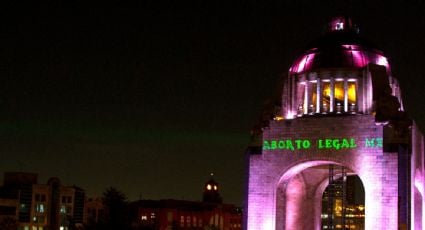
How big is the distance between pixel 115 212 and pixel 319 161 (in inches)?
512

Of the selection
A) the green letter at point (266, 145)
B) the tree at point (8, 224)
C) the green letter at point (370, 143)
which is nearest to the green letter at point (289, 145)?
the green letter at point (266, 145)

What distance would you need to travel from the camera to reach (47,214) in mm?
137750

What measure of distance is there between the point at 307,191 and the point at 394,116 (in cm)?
1154

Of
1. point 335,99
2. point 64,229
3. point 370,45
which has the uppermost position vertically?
point 370,45

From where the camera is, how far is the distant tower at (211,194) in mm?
157500

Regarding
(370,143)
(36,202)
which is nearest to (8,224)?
(36,202)

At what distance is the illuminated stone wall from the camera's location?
1762 inches

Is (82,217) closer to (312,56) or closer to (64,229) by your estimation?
(64,229)

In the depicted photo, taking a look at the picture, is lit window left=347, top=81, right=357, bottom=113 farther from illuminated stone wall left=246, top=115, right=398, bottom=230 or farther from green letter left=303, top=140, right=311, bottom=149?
green letter left=303, top=140, right=311, bottom=149

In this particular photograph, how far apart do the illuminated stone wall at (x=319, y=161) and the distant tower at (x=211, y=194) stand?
346ft

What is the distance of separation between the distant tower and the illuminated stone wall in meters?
106

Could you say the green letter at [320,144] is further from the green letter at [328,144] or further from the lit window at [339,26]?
the lit window at [339,26]

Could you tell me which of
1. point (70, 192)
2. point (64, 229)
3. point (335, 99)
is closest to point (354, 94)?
point (335, 99)

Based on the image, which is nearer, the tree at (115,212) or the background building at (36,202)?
the tree at (115,212)
